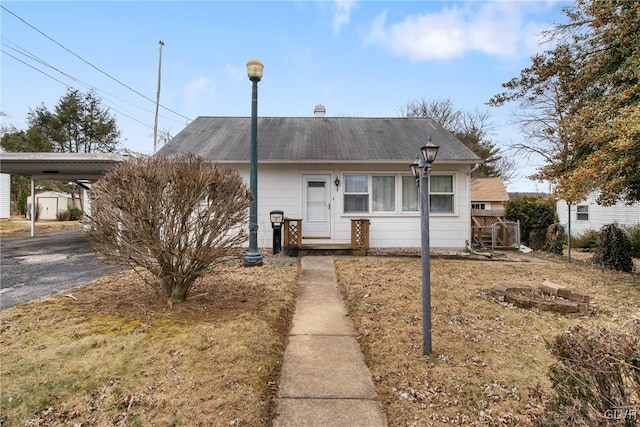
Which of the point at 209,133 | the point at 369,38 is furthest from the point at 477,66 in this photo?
the point at 209,133

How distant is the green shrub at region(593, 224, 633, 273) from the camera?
29.7 ft

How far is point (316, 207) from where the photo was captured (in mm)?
9938

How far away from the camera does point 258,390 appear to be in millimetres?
2631

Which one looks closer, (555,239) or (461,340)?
(461,340)

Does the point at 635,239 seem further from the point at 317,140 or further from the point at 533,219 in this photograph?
the point at 317,140

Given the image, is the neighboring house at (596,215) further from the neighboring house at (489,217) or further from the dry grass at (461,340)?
the dry grass at (461,340)

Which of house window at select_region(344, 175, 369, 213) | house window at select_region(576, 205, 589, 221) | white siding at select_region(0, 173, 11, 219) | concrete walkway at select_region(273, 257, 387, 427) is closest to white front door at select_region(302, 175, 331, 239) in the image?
house window at select_region(344, 175, 369, 213)

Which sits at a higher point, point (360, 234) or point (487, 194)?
point (487, 194)

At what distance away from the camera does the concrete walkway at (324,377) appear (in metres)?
2.37

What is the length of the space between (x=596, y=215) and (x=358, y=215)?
538 inches

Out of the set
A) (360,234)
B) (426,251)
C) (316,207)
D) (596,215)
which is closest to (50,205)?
(316,207)

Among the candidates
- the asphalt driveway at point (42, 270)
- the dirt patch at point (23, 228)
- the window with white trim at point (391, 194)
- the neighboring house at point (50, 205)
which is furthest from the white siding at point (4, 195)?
the window with white trim at point (391, 194)

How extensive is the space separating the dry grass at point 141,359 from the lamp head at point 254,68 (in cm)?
479

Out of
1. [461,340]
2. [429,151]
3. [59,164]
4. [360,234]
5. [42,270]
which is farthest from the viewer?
[59,164]
